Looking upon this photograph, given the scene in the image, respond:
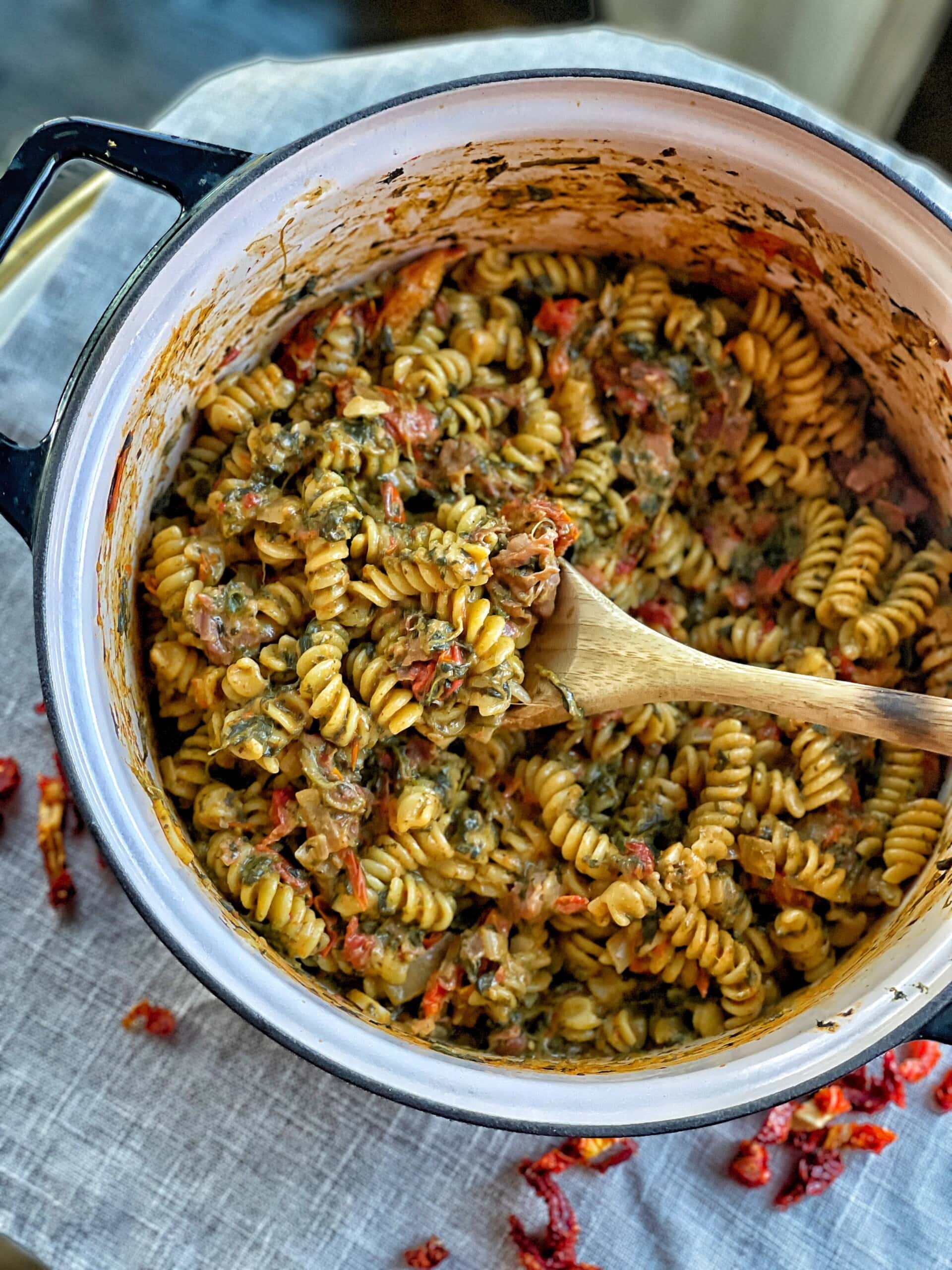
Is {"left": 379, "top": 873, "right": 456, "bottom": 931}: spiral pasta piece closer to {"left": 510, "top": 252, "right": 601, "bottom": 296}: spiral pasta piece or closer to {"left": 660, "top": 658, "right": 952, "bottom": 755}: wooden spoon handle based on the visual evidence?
{"left": 660, "top": 658, "right": 952, "bottom": 755}: wooden spoon handle

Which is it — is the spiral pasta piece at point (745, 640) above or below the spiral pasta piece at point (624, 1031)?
above

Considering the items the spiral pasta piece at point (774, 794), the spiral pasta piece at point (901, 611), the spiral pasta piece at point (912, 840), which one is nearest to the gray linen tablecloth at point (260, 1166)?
the spiral pasta piece at point (912, 840)

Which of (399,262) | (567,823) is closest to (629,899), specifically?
(567,823)

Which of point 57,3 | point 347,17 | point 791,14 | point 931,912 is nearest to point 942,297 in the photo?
point 931,912

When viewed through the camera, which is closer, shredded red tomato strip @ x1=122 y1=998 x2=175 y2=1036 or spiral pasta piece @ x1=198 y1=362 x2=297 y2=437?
spiral pasta piece @ x1=198 y1=362 x2=297 y2=437

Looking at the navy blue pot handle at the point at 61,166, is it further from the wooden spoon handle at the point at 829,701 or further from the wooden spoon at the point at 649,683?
the wooden spoon handle at the point at 829,701

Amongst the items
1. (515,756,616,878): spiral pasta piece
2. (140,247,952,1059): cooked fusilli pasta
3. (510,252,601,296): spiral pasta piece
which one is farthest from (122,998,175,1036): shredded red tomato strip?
(510,252,601,296): spiral pasta piece

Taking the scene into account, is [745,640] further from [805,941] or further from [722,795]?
[805,941]
